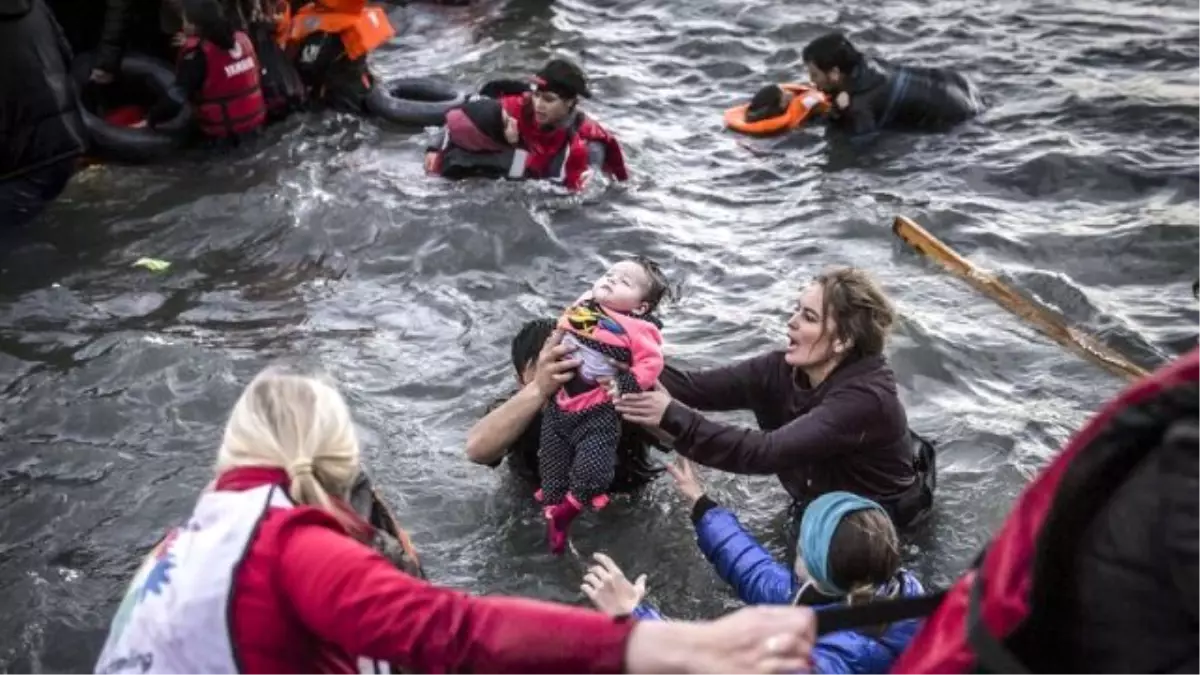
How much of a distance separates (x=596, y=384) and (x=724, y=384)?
0.67 metres

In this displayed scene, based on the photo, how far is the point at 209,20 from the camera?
32.3 ft

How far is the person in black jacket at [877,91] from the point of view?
1032 cm

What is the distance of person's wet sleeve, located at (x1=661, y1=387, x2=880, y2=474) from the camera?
15.7 ft

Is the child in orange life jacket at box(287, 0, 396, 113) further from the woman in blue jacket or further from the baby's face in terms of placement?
the woman in blue jacket

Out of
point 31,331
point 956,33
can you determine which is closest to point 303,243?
point 31,331

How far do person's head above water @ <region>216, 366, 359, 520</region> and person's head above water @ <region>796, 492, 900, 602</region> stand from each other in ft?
5.21

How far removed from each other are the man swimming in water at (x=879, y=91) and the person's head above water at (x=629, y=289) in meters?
5.73

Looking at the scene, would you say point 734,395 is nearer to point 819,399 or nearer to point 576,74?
point 819,399

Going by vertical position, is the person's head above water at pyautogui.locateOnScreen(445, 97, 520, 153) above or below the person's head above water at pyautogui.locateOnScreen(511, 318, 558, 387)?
below

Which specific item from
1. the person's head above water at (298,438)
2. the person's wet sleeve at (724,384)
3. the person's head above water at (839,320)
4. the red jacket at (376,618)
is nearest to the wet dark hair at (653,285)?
the person's wet sleeve at (724,384)

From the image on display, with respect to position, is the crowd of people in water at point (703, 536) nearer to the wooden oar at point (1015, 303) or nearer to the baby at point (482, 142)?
the wooden oar at point (1015, 303)

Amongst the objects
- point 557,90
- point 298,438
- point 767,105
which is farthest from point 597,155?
point 298,438

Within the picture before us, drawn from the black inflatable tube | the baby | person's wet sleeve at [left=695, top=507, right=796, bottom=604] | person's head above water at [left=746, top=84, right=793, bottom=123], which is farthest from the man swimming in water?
person's wet sleeve at [left=695, top=507, right=796, bottom=604]

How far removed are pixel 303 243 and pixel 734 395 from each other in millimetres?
4702
